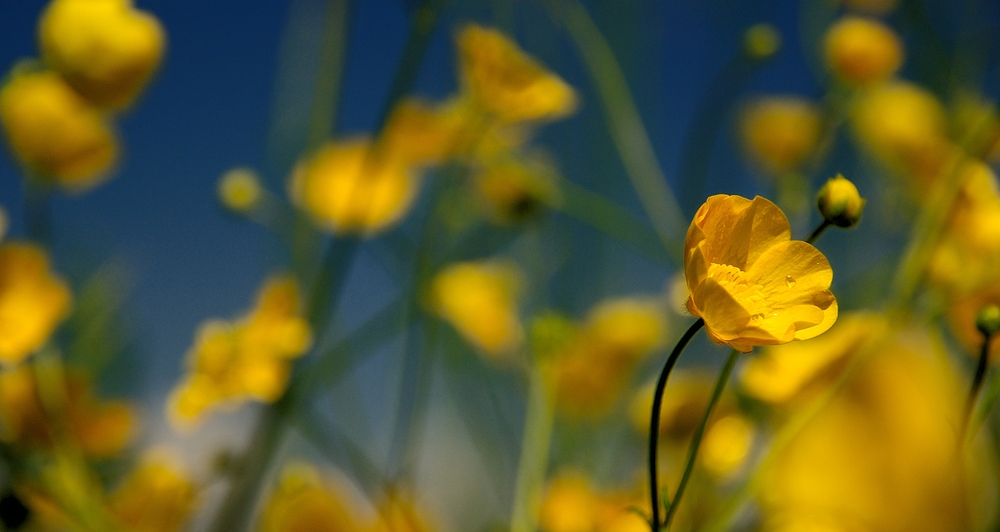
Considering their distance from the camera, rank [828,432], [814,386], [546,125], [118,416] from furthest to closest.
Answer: [546,125], [118,416], [814,386], [828,432]

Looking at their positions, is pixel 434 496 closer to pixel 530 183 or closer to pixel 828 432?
pixel 530 183

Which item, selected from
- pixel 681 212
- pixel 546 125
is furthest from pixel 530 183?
pixel 546 125

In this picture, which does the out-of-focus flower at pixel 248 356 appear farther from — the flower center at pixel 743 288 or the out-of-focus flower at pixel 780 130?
the out-of-focus flower at pixel 780 130

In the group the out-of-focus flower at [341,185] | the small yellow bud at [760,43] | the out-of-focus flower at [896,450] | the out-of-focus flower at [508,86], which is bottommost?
the out-of-focus flower at [341,185]

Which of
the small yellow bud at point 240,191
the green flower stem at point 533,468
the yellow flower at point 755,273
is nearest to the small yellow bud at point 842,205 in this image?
the yellow flower at point 755,273

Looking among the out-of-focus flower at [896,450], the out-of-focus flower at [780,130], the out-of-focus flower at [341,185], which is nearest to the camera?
the out-of-focus flower at [896,450]

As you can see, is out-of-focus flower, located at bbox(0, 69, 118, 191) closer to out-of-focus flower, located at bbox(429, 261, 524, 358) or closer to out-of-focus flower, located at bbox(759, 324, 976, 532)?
out-of-focus flower, located at bbox(429, 261, 524, 358)
